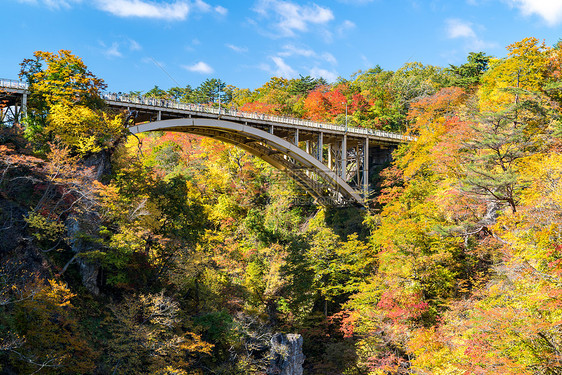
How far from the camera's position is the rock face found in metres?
20.7

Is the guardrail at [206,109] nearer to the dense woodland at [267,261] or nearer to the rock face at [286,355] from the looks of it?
the dense woodland at [267,261]

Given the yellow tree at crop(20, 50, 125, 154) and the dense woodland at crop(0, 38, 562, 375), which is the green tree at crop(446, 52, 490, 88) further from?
the yellow tree at crop(20, 50, 125, 154)

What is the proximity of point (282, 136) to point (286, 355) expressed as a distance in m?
17.1

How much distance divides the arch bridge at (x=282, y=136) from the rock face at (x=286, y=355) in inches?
503

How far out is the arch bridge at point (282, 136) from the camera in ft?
80.6

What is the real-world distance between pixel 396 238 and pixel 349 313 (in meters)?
5.34

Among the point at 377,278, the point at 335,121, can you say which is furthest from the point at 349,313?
the point at 335,121

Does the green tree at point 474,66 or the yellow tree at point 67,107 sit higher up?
the green tree at point 474,66

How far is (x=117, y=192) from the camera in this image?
679 inches

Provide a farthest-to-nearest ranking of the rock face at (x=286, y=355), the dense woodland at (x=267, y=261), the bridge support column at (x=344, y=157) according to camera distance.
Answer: the bridge support column at (x=344, y=157)
the rock face at (x=286, y=355)
the dense woodland at (x=267, y=261)

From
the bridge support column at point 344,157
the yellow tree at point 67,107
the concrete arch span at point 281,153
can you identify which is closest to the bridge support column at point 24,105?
the yellow tree at point 67,107

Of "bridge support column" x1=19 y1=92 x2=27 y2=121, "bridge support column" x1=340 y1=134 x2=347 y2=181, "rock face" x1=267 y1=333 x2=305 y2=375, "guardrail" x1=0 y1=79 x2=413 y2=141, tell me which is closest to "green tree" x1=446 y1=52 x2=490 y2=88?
"guardrail" x1=0 y1=79 x2=413 y2=141

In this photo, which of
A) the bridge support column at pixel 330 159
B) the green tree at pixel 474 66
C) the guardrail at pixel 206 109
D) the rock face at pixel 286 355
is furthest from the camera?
the green tree at pixel 474 66

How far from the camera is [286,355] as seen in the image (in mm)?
20844
